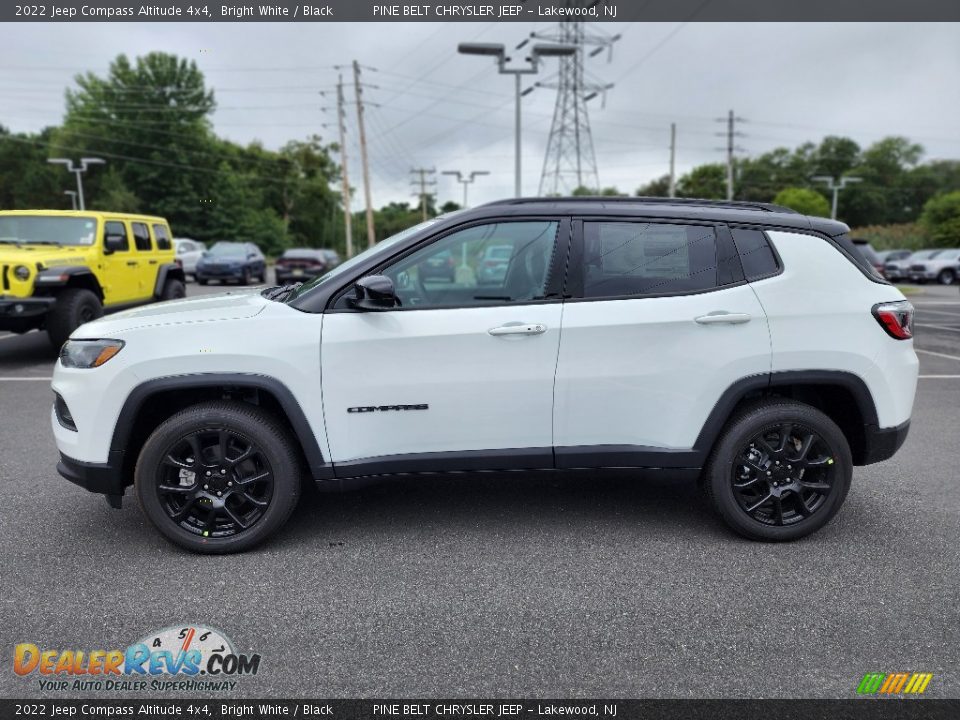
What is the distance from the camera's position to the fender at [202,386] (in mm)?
3342

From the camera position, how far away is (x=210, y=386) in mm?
3383

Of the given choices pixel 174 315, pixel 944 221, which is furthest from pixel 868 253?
pixel 944 221

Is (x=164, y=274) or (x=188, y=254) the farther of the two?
(x=188, y=254)

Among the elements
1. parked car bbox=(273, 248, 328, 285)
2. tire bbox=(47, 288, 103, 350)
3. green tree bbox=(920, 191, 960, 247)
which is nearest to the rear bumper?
tire bbox=(47, 288, 103, 350)

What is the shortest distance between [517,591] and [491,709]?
801 millimetres

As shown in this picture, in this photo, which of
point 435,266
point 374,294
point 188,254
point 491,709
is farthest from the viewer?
point 188,254

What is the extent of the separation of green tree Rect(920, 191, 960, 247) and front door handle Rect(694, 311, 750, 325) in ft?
183

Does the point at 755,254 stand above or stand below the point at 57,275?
above

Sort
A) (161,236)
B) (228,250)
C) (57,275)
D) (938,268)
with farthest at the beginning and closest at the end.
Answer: (938,268), (228,250), (161,236), (57,275)

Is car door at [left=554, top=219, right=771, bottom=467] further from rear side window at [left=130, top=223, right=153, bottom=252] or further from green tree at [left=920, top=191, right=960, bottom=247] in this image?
green tree at [left=920, top=191, right=960, bottom=247]

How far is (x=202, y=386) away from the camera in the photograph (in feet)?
11.0

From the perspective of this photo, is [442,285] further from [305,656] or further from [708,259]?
[305,656]

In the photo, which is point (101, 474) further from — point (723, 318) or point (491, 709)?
point (723, 318)

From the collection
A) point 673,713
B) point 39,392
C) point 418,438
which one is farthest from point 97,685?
point 39,392
